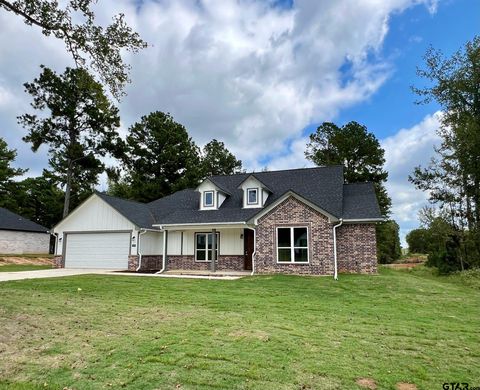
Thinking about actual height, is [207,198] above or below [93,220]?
above

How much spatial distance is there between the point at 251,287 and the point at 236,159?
33.2 m

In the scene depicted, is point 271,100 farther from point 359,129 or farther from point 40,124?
point 40,124

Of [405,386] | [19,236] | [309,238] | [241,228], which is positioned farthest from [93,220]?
[405,386]

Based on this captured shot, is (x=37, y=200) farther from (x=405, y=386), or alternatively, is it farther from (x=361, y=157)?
(x=405, y=386)

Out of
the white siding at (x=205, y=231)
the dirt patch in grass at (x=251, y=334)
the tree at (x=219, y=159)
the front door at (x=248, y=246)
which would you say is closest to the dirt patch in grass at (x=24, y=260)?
→ the white siding at (x=205, y=231)

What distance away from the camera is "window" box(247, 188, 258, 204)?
19969 millimetres

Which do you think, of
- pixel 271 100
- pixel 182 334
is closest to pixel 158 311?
pixel 182 334

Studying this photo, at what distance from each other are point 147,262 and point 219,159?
2476 centimetres

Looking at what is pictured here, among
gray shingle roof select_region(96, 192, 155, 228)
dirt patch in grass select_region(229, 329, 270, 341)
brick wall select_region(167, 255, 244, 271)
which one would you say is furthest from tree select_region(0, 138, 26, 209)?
dirt patch in grass select_region(229, 329, 270, 341)

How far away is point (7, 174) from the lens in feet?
140

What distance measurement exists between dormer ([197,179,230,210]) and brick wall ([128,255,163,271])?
4260 millimetres

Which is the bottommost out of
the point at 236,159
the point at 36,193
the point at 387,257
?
the point at 387,257

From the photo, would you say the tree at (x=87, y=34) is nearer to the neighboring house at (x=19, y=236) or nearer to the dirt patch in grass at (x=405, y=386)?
the dirt patch in grass at (x=405, y=386)

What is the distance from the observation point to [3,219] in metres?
33.3
